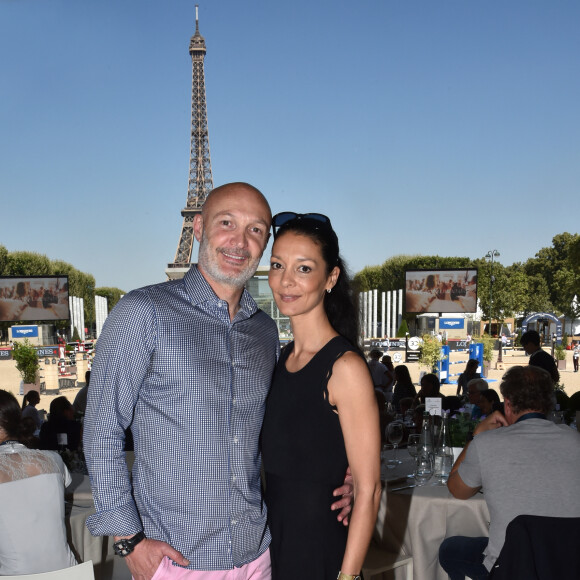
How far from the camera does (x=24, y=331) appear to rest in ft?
92.1

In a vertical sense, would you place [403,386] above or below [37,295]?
below

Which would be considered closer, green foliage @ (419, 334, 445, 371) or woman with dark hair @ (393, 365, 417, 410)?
woman with dark hair @ (393, 365, 417, 410)

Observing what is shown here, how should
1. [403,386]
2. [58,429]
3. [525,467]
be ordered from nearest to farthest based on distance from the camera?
[525,467] < [58,429] < [403,386]

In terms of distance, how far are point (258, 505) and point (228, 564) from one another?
179 millimetres

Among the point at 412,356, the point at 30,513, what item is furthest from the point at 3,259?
the point at 30,513

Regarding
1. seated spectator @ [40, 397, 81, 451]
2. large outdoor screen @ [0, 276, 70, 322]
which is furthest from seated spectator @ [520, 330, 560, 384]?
large outdoor screen @ [0, 276, 70, 322]

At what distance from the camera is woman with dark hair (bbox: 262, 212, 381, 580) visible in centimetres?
163

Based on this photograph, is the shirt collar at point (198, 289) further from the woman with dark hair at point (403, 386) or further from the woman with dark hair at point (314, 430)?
the woman with dark hair at point (403, 386)

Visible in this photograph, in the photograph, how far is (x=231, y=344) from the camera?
1714 millimetres

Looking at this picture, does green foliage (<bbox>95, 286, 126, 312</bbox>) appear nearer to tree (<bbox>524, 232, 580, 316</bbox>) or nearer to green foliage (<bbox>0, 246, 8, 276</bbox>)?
green foliage (<bbox>0, 246, 8, 276</bbox>)

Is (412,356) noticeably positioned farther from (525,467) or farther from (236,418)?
(236,418)

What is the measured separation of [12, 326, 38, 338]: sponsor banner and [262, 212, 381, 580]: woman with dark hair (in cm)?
2878

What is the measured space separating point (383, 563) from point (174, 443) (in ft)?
6.99

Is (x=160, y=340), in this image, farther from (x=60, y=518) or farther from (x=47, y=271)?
(x=47, y=271)
